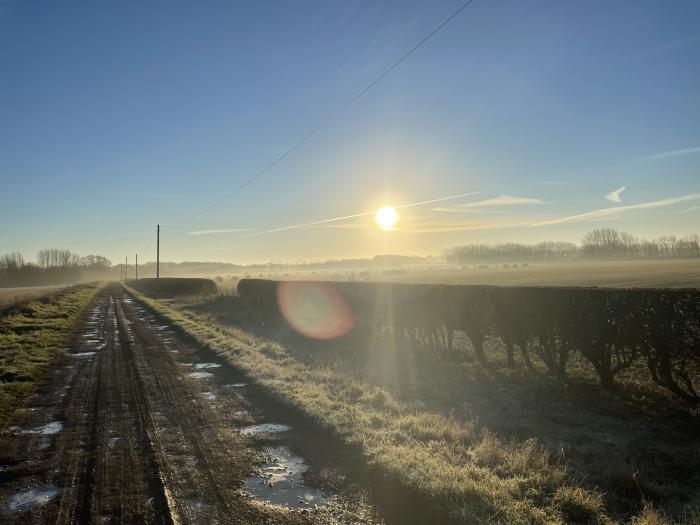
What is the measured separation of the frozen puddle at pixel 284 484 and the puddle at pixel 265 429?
2.83 ft

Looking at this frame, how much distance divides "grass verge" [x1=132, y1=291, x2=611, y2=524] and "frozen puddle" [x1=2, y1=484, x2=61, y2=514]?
338 centimetres

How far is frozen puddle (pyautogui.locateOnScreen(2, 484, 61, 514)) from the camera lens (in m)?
4.14

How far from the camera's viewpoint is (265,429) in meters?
6.58

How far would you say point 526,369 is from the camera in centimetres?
1008

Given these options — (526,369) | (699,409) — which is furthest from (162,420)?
(699,409)

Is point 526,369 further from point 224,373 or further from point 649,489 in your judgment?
point 224,373

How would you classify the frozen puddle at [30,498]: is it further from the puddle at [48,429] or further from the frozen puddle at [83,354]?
the frozen puddle at [83,354]

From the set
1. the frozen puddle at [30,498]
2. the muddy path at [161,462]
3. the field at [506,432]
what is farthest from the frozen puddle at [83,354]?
the frozen puddle at [30,498]

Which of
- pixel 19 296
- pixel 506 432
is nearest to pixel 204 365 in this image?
pixel 506 432

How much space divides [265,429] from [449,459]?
2861 millimetres

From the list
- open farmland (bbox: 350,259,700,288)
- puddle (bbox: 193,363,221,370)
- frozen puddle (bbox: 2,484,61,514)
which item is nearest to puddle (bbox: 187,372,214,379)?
puddle (bbox: 193,363,221,370)

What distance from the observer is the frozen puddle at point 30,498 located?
4.14 m

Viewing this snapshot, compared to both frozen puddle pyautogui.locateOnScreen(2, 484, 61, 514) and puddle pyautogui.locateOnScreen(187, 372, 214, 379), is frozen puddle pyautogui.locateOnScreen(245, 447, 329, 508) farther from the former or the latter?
puddle pyautogui.locateOnScreen(187, 372, 214, 379)

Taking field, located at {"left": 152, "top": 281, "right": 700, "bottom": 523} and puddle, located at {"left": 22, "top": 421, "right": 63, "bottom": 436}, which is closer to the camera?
field, located at {"left": 152, "top": 281, "right": 700, "bottom": 523}
